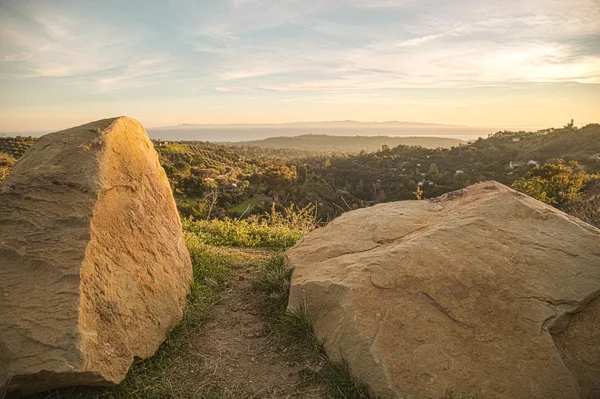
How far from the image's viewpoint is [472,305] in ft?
12.5

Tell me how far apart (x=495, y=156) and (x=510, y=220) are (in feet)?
158

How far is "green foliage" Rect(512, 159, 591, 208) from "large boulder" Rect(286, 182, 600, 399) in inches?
396

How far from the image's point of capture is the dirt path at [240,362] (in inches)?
144

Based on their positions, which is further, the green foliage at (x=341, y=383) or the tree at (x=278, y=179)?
the tree at (x=278, y=179)

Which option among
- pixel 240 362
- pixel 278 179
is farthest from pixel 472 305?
pixel 278 179

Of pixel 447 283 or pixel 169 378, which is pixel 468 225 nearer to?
pixel 447 283

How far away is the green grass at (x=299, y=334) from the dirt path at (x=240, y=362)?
0.35ft

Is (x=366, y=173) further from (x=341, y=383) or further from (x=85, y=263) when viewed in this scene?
(x=85, y=263)

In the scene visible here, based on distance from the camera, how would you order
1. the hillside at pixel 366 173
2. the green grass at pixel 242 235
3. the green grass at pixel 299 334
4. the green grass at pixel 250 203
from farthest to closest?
the hillside at pixel 366 173 < the green grass at pixel 250 203 < the green grass at pixel 242 235 < the green grass at pixel 299 334

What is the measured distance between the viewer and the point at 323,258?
17.1 ft

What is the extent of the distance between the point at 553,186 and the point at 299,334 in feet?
51.8

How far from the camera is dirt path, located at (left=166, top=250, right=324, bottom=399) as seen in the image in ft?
12.0

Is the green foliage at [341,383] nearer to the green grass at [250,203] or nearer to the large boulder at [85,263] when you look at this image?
the large boulder at [85,263]

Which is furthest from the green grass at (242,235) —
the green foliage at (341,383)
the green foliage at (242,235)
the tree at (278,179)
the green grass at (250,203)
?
the tree at (278,179)
